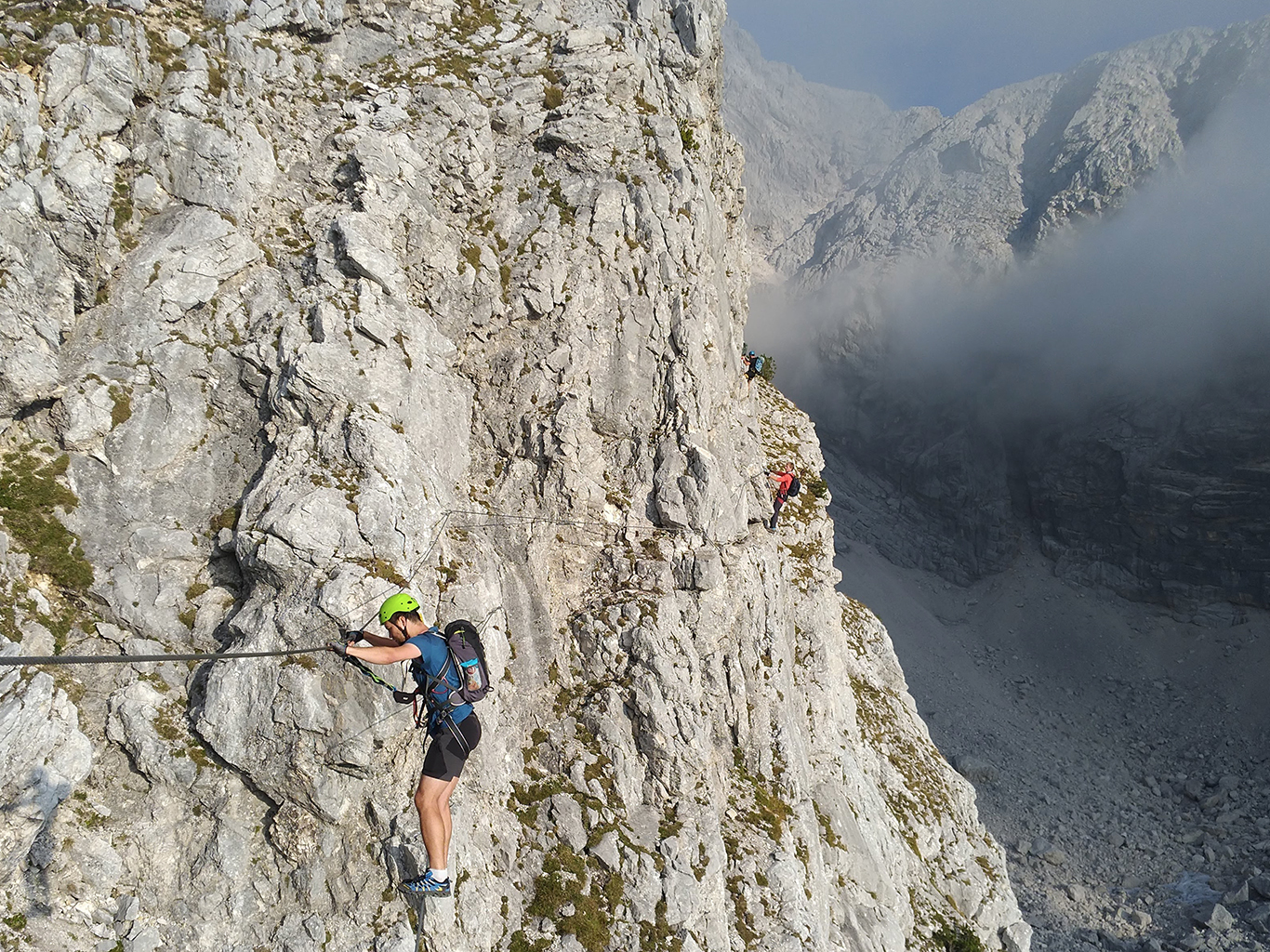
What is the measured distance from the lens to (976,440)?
10844cm

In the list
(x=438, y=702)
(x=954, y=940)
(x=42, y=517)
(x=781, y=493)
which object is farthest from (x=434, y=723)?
(x=954, y=940)

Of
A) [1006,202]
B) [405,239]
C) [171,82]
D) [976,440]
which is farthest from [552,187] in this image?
[1006,202]

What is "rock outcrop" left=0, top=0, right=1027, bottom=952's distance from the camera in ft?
34.1

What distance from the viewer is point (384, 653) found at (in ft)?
24.3

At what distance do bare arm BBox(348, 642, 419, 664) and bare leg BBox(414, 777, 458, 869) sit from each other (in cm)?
206

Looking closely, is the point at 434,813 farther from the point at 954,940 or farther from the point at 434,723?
the point at 954,940

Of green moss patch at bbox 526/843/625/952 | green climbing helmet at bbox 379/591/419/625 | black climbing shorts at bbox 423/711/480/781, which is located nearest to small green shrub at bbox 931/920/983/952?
green moss patch at bbox 526/843/625/952

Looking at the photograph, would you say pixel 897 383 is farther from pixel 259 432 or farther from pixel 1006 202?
pixel 259 432

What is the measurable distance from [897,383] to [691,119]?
10426 cm

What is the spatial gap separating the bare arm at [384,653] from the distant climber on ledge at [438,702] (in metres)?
0.04

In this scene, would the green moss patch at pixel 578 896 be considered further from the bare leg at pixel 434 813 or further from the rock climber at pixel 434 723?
the bare leg at pixel 434 813

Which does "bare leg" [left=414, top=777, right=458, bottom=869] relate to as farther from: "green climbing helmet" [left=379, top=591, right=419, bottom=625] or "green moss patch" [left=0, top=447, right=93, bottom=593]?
"green moss patch" [left=0, top=447, right=93, bottom=593]

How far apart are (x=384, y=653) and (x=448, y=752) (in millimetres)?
2017

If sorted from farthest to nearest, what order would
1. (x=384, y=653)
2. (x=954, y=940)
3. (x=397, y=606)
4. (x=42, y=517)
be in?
1. (x=954, y=940)
2. (x=42, y=517)
3. (x=397, y=606)
4. (x=384, y=653)
